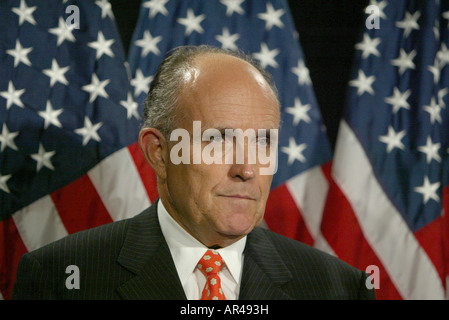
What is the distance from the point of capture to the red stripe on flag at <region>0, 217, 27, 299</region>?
7.32ft

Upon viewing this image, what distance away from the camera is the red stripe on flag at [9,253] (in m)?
2.23

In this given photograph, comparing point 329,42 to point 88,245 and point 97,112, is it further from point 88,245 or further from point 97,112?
point 88,245

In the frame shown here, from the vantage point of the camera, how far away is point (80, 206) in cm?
227

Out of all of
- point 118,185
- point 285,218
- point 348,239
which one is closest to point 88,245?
point 118,185

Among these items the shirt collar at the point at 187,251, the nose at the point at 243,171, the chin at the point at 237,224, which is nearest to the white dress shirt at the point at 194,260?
the shirt collar at the point at 187,251

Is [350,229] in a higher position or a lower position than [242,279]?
higher

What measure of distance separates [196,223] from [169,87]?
388 millimetres

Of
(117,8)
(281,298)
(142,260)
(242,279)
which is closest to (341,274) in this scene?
(281,298)

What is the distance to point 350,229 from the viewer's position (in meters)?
2.35

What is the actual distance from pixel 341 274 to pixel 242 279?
1.22ft

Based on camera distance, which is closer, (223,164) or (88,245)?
(223,164)

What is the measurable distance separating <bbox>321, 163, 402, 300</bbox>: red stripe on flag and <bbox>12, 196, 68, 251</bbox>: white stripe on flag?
1.20 metres

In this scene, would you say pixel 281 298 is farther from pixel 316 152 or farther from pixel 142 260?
pixel 316 152
